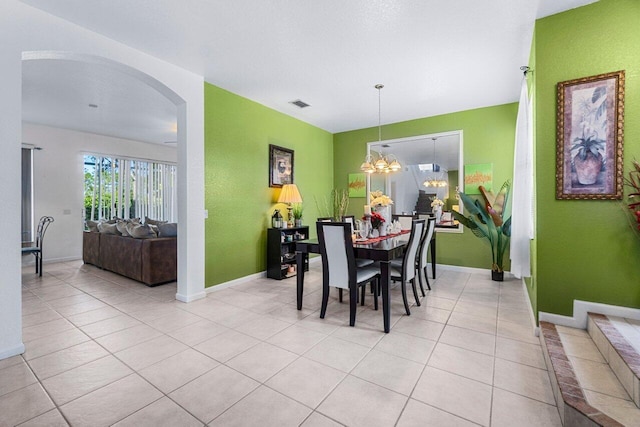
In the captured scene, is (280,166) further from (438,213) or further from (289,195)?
(438,213)

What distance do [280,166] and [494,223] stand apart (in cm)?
362

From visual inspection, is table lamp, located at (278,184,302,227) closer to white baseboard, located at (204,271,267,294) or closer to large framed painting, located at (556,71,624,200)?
white baseboard, located at (204,271,267,294)

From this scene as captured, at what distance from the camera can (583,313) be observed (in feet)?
7.79

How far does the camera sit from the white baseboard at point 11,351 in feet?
7.22

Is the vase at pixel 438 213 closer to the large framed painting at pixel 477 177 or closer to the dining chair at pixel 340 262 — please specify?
the large framed painting at pixel 477 177

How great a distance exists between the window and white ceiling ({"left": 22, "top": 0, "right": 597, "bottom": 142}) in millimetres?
2540

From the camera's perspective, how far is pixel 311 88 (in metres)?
4.14

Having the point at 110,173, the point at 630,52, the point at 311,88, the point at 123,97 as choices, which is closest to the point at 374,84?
the point at 311,88

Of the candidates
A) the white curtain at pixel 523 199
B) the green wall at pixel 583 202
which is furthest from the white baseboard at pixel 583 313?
the white curtain at pixel 523 199

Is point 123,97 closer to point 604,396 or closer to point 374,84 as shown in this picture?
point 374,84

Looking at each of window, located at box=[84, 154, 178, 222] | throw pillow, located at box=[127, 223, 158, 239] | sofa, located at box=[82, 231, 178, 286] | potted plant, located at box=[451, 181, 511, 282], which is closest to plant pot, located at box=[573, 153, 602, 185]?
potted plant, located at box=[451, 181, 511, 282]

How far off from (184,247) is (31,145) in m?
5.02

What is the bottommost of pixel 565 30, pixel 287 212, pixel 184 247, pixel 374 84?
pixel 184 247

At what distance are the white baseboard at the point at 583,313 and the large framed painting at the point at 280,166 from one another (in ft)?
13.1
